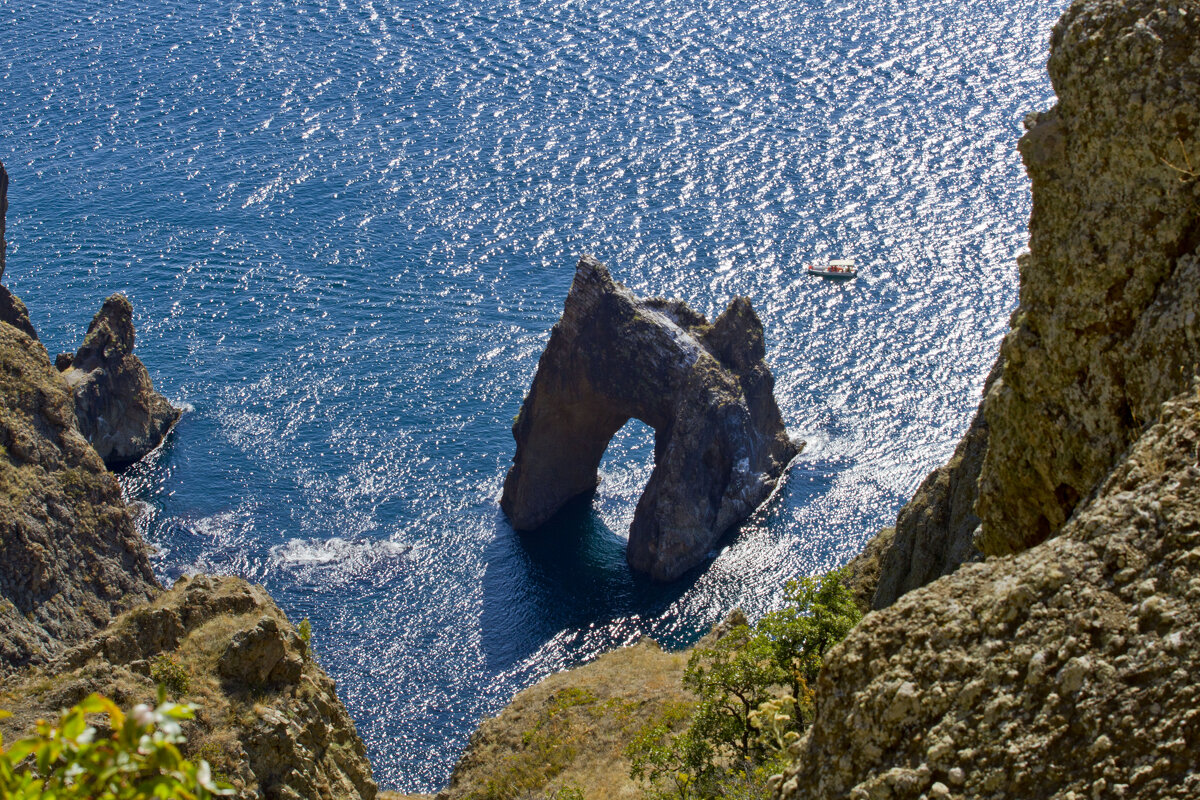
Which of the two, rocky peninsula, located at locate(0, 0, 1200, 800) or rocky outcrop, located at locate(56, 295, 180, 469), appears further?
rocky outcrop, located at locate(56, 295, 180, 469)

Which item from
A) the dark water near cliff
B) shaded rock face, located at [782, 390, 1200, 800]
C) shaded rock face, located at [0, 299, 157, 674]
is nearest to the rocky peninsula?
shaded rock face, located at [782, 390, 1200, 800]

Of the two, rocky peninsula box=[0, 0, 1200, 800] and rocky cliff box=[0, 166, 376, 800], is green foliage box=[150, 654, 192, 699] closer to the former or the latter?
rocky cliff box=[0, 166, 376, 800]

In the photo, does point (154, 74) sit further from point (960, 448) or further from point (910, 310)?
point (960, 448)

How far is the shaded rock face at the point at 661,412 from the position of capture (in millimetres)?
82500

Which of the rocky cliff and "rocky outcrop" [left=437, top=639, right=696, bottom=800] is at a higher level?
the rocky cliff

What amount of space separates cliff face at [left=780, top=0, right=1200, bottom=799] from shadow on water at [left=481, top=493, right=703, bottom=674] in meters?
54.3

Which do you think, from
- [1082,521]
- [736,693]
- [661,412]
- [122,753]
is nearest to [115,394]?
[661,412]

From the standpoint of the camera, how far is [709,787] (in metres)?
37.2

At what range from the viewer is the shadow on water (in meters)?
75.8

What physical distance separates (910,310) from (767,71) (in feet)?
181

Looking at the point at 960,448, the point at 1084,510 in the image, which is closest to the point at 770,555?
the point at 960,448

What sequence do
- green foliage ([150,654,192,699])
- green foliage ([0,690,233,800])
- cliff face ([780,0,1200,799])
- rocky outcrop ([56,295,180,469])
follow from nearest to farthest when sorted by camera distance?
1. green foliage ([0,690,233,800])
2. cliff face ([780,0,1200,799])
3. green foliage ([150,654,192,699])
4. rocky outcrop ([56,295,180,469])

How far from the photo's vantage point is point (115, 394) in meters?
93.0

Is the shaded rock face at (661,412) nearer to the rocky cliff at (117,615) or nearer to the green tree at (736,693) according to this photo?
the rocky cliff at (117,615)
